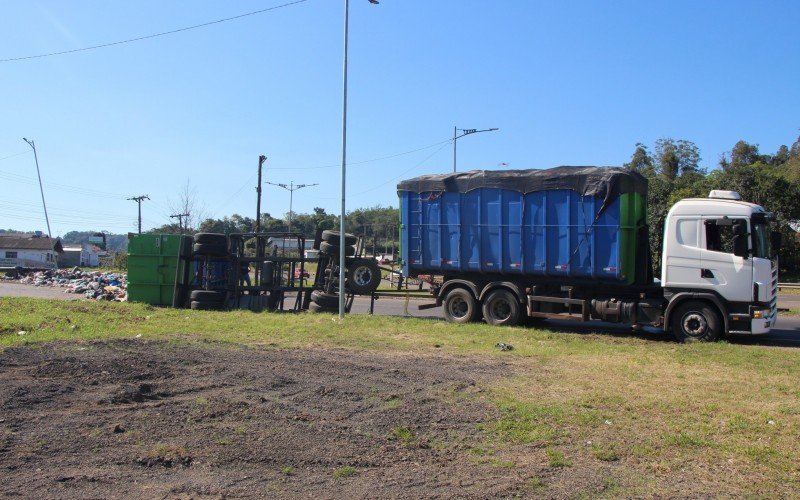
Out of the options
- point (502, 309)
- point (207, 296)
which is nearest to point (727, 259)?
point (502, 309)

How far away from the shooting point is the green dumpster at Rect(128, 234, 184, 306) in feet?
66.0

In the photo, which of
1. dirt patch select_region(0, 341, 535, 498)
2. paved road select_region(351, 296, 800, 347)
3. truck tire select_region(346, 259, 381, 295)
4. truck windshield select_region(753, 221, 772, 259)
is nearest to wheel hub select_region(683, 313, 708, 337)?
paved road select_region(351, 296, 800, 347)

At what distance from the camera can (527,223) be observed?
15.5 metres

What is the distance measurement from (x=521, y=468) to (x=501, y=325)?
1034 cm

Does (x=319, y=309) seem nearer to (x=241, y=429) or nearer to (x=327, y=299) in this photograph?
(x=327, y=299)

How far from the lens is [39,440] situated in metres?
5.89

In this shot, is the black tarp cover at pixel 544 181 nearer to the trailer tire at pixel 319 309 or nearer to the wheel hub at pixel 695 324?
the wheel hub at pixel 695 324

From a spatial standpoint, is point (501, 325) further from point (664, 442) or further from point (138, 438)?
point (138, 438)

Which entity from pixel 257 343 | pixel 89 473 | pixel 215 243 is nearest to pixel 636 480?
pixel 89 473

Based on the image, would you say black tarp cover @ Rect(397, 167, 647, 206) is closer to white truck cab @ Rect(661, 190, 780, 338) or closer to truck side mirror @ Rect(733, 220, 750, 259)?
white truck cab @ Rect(661, 190, 780, 338)

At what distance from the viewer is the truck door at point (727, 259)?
512 inches

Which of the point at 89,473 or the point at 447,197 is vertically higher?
the point at 447,197

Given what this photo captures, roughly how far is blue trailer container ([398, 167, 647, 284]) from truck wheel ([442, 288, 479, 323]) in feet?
1.92

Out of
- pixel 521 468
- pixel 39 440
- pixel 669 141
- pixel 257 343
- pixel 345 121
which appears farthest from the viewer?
pixel 669 141
